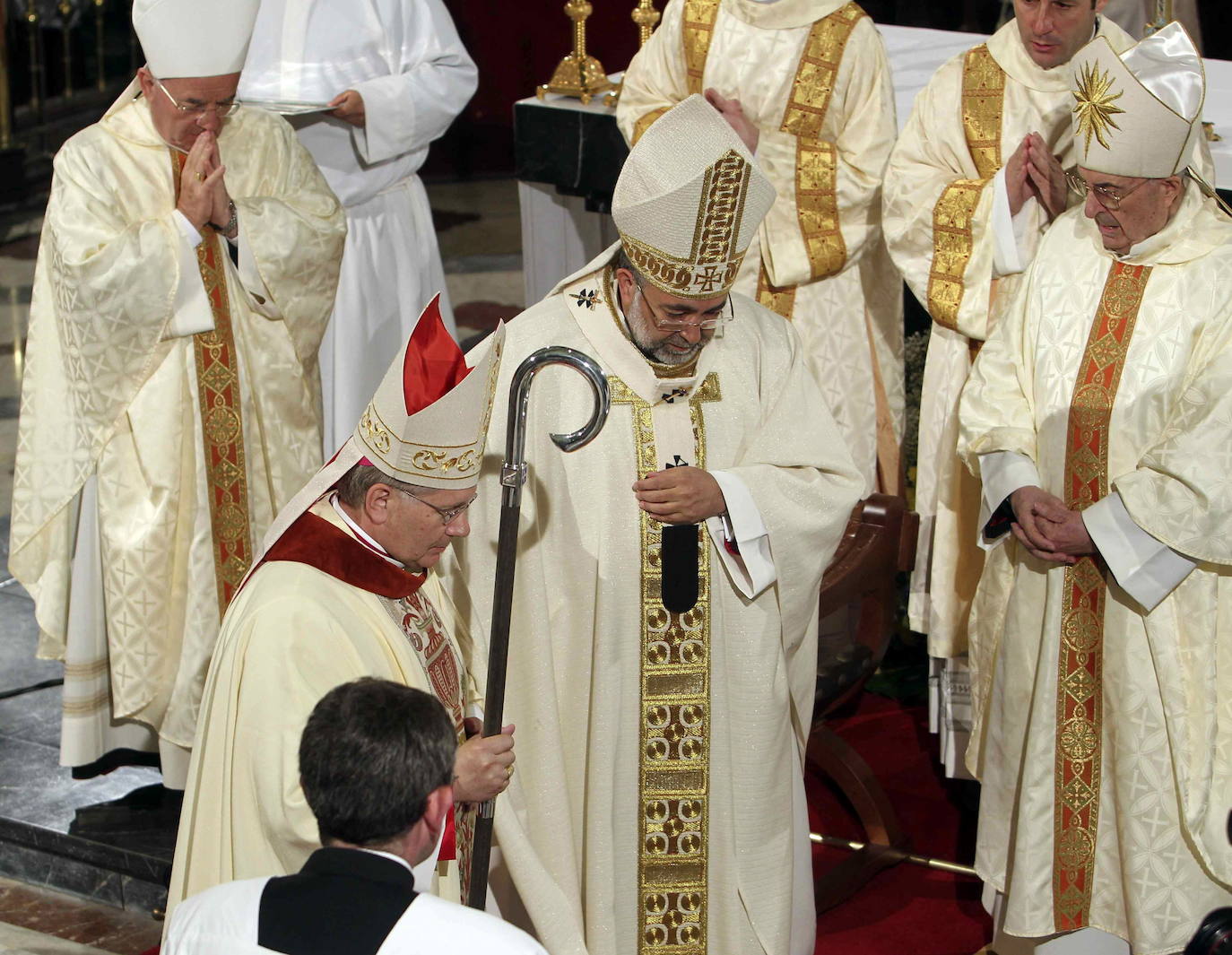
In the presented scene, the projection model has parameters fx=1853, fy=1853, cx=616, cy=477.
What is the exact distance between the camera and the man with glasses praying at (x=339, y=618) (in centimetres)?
305

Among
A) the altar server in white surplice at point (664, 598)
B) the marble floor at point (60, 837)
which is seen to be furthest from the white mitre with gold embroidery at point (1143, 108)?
the marble floor at point (60, 837)

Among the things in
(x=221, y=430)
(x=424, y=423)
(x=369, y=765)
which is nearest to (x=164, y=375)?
(x=221, y=430)

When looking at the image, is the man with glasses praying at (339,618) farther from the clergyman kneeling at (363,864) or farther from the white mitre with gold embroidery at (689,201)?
the white mitre with gold embroidery at (689,201)

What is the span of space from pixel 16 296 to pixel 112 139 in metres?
6.24

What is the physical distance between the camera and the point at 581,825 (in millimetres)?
4203

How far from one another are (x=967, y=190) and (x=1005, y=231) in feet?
0.72

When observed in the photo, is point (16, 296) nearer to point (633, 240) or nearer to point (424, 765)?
point (633, 240)

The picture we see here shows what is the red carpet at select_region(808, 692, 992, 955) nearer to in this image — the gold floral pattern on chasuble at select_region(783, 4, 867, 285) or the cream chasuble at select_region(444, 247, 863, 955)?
the cream chasuble at select_region(444, 247, 863, 955)

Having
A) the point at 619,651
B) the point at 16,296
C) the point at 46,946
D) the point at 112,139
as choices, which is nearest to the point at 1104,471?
the point at 619,651

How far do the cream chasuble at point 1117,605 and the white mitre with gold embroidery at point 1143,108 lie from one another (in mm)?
193

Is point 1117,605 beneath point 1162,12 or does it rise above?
beneath

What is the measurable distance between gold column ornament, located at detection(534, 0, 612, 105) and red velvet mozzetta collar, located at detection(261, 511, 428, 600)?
4279 millimetres

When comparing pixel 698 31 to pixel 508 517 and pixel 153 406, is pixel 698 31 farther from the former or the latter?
pixel 508 517

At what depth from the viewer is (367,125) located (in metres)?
6.33
